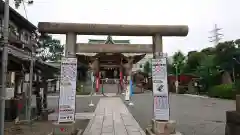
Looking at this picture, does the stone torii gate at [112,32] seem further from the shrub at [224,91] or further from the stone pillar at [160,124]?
the shrub at [224,91]

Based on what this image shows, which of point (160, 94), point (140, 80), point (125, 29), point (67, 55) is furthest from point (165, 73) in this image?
point (140, 80)

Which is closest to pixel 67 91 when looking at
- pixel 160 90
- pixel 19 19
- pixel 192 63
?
pixel 160 90

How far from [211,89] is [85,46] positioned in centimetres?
2748

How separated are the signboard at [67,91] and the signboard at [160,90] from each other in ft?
8.24

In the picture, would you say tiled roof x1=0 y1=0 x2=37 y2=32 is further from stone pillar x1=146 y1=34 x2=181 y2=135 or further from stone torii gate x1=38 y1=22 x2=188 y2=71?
stone pillar x1=146 y1=34 x2=181 y2=135

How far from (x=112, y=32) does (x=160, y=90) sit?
2405 mm

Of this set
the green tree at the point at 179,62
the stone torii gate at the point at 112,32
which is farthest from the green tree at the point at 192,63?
the stone torii gate at the point at 112,32

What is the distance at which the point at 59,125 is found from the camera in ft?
25.8

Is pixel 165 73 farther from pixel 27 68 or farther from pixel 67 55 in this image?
pixel 27 68

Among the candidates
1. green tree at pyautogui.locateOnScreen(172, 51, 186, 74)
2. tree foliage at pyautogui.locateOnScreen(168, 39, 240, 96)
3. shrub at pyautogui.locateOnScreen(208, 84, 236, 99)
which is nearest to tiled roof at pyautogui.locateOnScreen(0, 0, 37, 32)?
shrub at pyautogui.locateOnScreen(208, 84, 236, 99)

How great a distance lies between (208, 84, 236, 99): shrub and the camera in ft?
91.8

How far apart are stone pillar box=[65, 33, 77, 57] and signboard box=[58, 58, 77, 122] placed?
1.09 ft

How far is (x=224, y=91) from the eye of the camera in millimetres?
29094

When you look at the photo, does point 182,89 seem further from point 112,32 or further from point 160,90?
point 112,32
